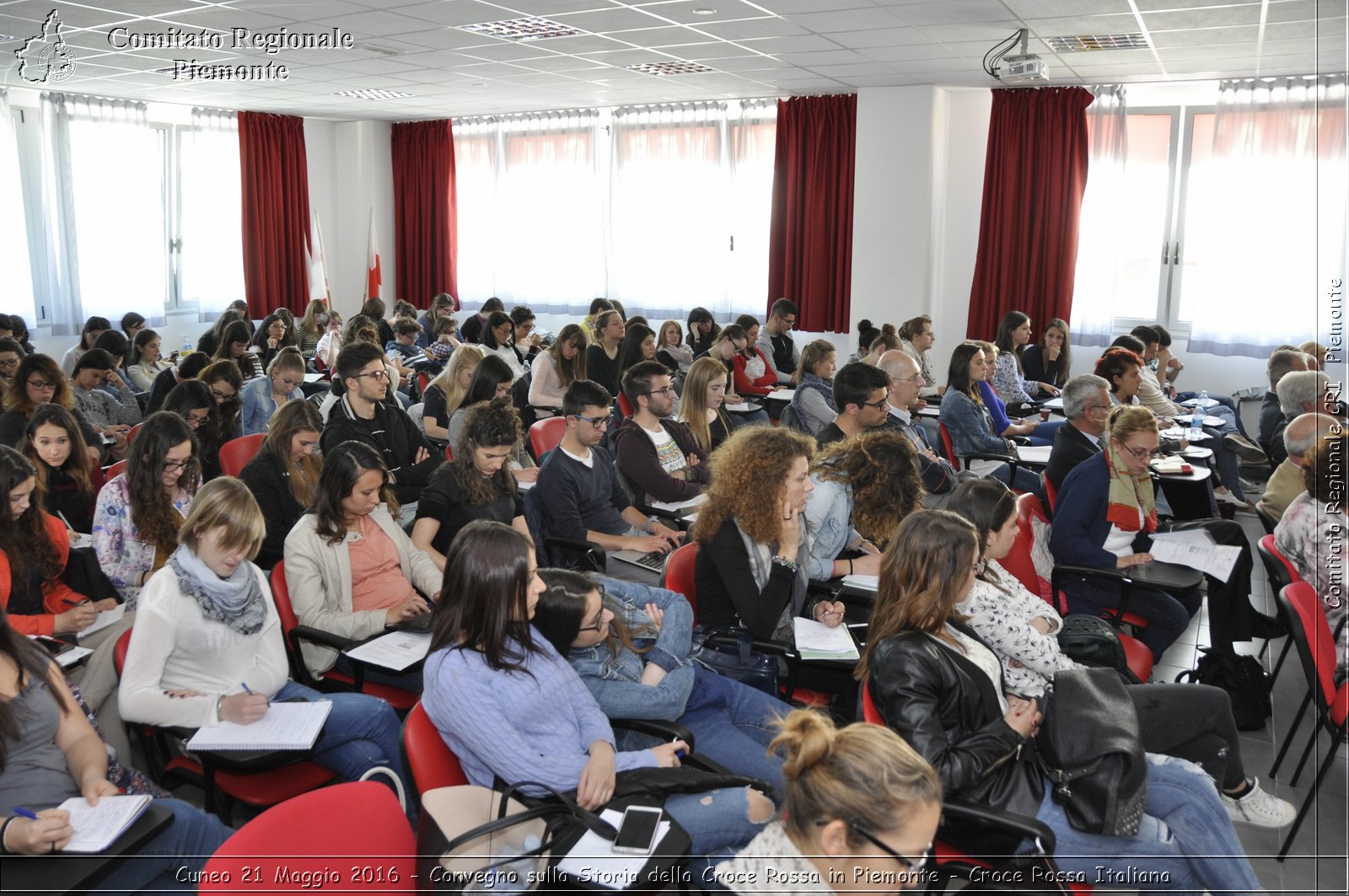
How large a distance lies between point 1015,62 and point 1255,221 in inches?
146

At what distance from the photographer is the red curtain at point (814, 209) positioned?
1013 centimetres

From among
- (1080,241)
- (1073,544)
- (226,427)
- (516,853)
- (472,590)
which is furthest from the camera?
(1080,241)

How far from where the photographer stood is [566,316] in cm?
1262

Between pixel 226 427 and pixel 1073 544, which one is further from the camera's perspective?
pixel 226 427

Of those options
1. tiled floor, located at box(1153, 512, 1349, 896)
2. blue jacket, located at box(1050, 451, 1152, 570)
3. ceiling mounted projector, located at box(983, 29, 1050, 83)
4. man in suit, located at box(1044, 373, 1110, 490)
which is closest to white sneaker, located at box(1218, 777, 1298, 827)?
tiled floor, located at box(1153, 512, 1349, 896)

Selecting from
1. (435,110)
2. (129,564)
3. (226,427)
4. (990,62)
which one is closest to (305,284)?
(435,110)

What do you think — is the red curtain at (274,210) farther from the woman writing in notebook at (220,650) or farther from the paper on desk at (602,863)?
the paper on desk at (602,863)

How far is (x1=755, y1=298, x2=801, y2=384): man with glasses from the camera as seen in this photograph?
9.26 m

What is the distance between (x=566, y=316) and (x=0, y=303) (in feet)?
19.9

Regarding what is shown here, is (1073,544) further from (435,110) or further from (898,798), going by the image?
(435,110)

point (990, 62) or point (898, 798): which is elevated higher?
point (990, 62)

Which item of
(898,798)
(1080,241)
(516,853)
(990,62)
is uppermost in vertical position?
(990,62)

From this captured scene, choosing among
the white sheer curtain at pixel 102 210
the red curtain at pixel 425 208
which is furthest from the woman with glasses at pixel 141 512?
the red curtain at pixel 425 208

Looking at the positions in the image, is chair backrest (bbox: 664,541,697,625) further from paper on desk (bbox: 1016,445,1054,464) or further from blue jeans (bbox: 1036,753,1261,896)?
paper on desk (bbox: 1016,445,1054,464)
